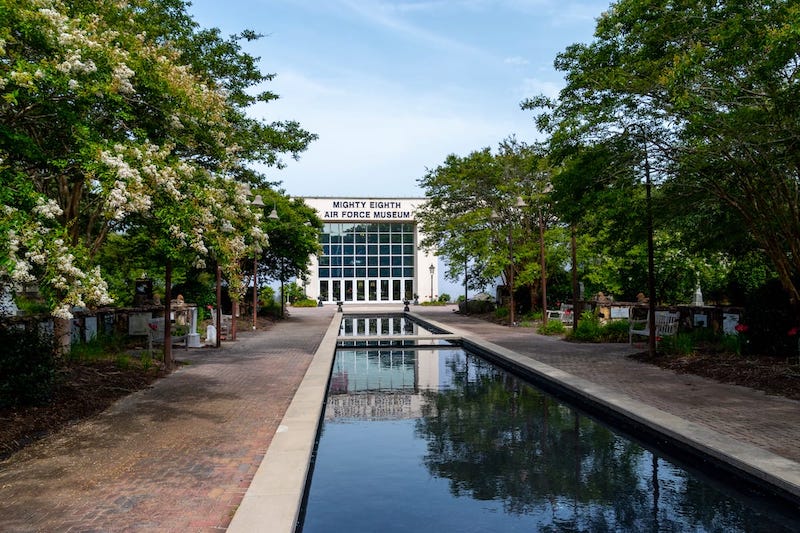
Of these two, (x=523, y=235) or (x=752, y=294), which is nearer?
(x=752, y=294)

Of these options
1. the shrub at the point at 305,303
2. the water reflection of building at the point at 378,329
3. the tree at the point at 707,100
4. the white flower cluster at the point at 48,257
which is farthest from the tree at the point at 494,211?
the shrub at the point at 305,303

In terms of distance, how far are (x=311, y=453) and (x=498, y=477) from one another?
7.27 ft

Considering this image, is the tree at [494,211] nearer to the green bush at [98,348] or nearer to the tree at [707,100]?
the tree at [707,100]

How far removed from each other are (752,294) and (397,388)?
8.43 metres

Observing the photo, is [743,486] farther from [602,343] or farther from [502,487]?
[602,343]

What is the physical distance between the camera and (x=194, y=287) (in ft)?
96.3

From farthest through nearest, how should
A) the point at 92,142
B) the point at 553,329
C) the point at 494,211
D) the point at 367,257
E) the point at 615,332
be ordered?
the point at 367,257, the point at 494,211, the point at 553,329, the point at 615,332, the point at 92,142

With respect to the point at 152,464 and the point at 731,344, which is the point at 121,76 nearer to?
the point at 152,464

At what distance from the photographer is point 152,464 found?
6715 mm

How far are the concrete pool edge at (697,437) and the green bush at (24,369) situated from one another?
27.9 ft

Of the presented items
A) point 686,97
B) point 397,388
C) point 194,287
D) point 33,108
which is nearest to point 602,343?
point 397,388

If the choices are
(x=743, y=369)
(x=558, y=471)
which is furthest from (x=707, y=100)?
(x=558, y=471)

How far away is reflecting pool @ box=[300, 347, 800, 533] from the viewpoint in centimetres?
594

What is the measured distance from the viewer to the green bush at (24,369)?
8852 mm
